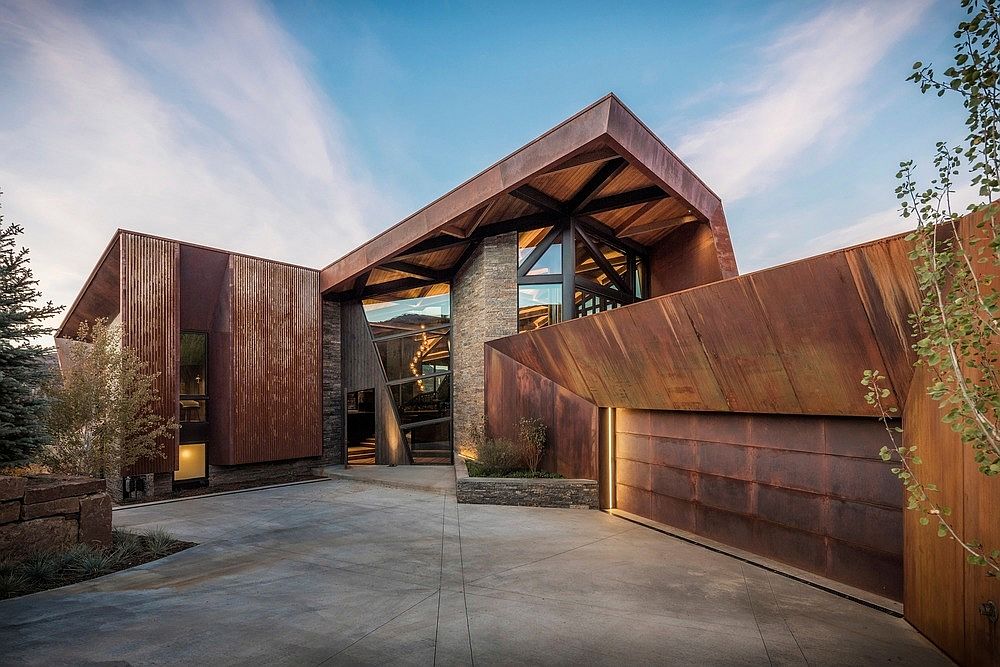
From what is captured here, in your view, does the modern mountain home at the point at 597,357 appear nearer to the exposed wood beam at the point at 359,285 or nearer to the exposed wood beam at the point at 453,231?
the exposed wood beam at the point at 359,285

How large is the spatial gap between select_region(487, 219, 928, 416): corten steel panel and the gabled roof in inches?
167

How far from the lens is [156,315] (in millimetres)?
12266

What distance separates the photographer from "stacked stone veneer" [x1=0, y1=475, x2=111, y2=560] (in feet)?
19.6

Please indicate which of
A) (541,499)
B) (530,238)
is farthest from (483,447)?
(530,238)

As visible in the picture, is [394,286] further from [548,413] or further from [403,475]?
[548,413]

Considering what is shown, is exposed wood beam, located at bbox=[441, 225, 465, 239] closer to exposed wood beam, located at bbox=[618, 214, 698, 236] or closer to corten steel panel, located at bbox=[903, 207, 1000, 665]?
exposed wood beam, located at bbox=[618, 214, 698, 236]

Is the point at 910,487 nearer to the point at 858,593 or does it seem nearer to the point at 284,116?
the point at 858,593

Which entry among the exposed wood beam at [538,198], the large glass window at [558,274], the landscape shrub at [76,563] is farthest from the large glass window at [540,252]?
the landscape shrub at [76,563]

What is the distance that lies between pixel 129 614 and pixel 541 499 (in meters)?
7.16

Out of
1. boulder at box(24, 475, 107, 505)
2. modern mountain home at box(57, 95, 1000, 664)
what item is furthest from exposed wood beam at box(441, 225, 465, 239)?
boulder at box(24, 475, 107, 505)

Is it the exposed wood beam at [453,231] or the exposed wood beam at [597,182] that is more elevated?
the exposed wood beam at [597,182]

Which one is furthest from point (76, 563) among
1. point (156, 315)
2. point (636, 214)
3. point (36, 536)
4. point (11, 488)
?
point (636, 214)

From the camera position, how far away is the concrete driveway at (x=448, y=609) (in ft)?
13.4

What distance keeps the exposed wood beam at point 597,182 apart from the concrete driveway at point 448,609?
8152 mm
